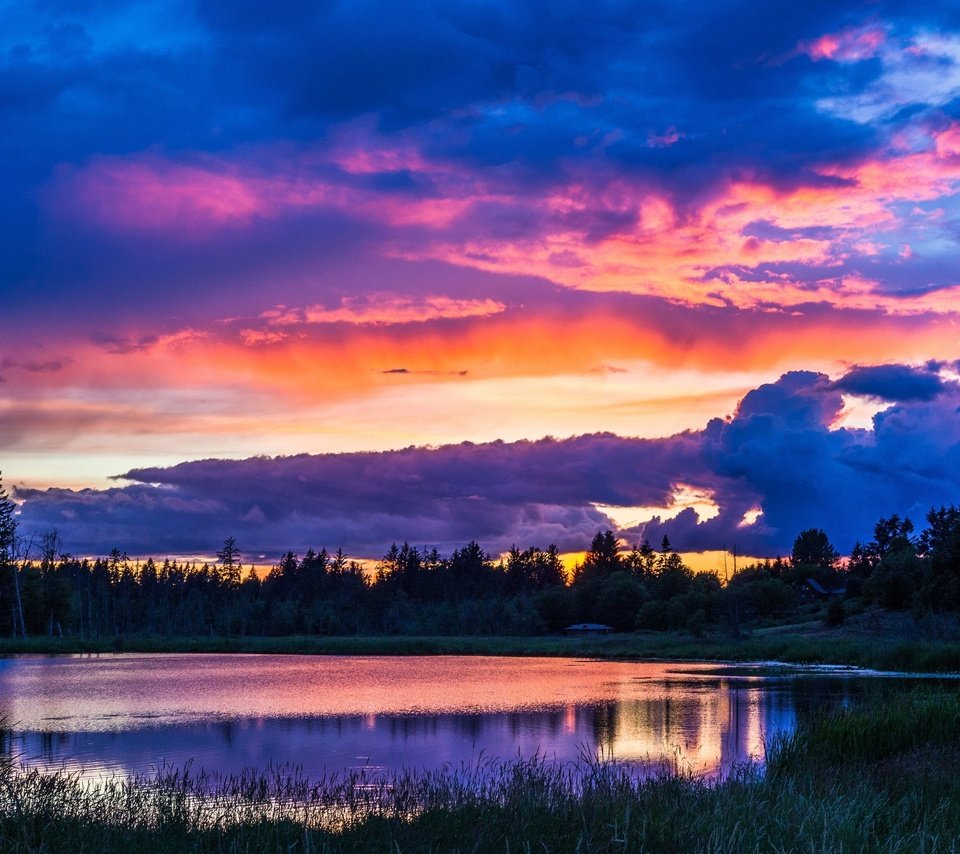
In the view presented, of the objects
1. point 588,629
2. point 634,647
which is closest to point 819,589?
point 588,629

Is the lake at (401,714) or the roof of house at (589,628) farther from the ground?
the lake at (401,714)

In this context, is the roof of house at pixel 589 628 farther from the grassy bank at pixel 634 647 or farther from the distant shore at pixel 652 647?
the grassy bank at pixel 634 647

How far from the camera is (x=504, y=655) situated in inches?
3841

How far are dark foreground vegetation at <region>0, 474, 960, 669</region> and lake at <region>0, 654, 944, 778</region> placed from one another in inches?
735

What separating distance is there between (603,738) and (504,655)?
212 ft

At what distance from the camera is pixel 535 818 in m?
13.7

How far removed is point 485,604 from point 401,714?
10395 centimetres

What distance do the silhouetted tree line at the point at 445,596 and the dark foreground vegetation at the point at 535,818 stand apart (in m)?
A: 78.4

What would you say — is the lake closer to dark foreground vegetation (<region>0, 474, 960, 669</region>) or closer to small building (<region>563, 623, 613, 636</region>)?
dark foreground vegetation (<region>0, 474, 960, 669</region>)

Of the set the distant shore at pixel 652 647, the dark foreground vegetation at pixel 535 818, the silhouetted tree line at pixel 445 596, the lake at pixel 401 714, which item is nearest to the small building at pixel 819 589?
the silhouetted tree line at pixel 445 596

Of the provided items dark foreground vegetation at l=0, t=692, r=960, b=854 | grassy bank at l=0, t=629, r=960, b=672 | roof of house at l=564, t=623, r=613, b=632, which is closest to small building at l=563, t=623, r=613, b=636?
roof of house at l=564, t=623, r=613, b=632

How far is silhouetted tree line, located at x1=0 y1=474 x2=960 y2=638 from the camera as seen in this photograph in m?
108

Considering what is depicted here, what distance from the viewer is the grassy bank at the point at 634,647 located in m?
63.4

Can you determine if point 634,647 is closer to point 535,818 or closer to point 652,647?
point 652,647
